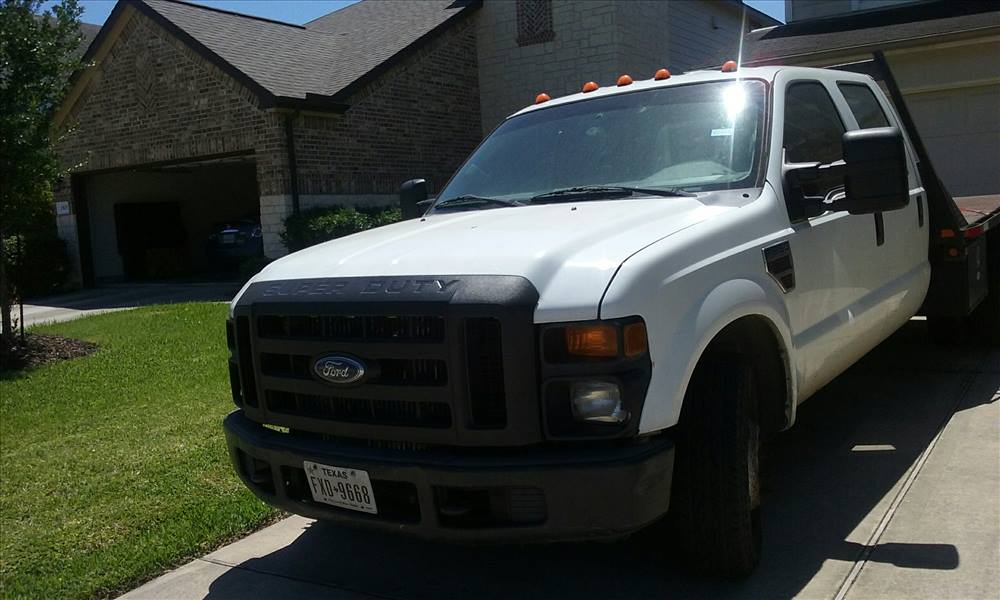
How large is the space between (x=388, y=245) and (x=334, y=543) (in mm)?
1530

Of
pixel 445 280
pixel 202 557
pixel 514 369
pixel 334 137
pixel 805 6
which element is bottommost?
pixel 202 557

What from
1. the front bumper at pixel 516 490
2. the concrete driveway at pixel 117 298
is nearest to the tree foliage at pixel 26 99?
the concrete driveway at pixel 117 298

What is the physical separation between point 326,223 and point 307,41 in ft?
21.7

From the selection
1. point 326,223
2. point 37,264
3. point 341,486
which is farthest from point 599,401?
point 37,264

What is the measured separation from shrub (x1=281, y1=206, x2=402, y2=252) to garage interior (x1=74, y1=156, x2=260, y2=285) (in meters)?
3.13

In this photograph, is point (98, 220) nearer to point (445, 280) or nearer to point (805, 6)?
point (805, 6)

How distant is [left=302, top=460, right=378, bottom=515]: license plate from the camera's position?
10.4 ft

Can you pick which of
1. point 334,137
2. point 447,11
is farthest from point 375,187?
point 447,11

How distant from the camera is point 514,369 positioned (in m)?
2.88

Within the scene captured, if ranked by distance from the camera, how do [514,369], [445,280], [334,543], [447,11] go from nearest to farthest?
[514,369], [445,280], [334,543], [447,11]

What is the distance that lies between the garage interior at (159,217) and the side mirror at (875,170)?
15.5 metres

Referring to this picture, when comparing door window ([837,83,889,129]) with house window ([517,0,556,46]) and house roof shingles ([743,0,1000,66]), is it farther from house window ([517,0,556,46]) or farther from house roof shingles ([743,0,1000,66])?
house window ([517,0,556,46])

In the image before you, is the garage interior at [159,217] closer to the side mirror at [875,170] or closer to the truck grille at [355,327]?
the truck grille at [355,327]

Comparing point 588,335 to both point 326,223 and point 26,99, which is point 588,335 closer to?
point 26,99
